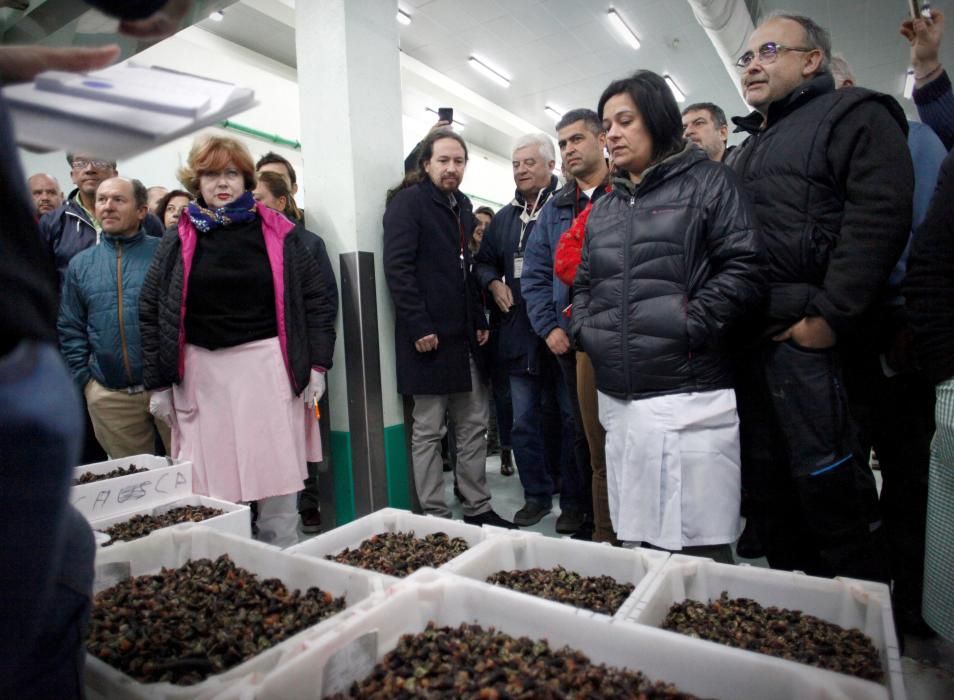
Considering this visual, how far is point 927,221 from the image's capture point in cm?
127

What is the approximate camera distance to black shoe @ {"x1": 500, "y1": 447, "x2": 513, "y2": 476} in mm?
3893

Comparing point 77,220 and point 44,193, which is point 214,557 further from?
point 44,193

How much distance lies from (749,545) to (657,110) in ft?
5.61

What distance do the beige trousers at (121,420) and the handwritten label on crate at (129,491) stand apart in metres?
0.80

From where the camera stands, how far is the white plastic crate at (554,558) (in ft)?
4.05

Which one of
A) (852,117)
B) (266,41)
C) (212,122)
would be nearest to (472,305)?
(852,117)

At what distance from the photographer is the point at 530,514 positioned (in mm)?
2846

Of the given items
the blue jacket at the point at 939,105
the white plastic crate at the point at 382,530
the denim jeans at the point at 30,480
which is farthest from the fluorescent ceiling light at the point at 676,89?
the denim jeans at the point at 30,480

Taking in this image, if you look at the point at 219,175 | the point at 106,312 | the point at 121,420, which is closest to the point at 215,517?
the point at 219,175

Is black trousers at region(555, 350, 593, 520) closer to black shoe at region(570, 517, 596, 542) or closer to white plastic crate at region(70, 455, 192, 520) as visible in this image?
black shoe at region(570, 517, 596, 542)

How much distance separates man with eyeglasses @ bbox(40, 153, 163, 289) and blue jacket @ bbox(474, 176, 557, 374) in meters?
1.89

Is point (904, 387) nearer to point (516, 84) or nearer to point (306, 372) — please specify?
point (306, 372)

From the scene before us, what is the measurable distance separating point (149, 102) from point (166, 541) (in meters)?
1.21

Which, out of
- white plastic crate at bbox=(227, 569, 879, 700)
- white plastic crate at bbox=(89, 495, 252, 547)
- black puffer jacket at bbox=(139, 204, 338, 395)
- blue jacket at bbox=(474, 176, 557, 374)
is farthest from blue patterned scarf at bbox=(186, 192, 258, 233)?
white plastic crate at bbox=(227, 569, 879, 700)
